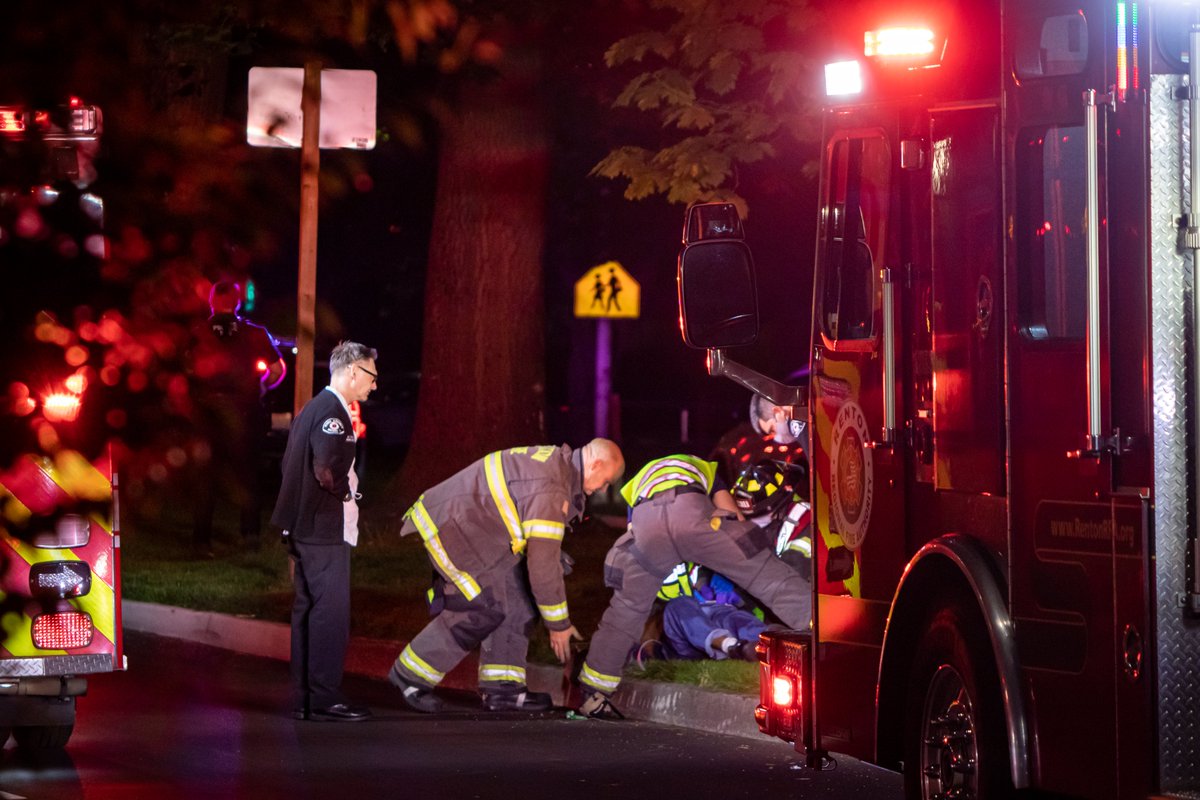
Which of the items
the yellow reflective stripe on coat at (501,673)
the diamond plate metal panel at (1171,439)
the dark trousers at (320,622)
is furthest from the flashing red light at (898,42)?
the yellow reflective stripe on coat at (501,673)

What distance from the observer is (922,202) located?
5.55 m

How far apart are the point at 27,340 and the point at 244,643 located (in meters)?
10.3

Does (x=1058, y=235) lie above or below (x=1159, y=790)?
above

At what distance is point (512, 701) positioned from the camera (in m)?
9.91

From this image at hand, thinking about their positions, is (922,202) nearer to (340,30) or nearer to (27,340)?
(340,30)

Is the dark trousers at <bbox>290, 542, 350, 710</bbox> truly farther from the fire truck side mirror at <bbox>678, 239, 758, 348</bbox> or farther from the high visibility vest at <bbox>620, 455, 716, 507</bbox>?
the fire truck side mirror at <bbox>678, 239, 758, 348</bbox>

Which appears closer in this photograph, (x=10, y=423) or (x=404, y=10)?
(x=10, y=423)

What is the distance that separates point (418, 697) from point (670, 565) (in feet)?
4.83

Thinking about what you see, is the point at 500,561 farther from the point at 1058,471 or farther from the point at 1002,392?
the point at 1058,471

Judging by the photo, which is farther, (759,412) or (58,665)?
(759,412)

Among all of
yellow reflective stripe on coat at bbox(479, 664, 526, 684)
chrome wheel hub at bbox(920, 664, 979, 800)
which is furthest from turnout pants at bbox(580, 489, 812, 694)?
chrome wheel hub at bbox(920, 664, 979, 800)

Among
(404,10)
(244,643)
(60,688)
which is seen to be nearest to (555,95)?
(244,643)

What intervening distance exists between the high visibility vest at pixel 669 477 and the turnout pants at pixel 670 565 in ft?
0.16

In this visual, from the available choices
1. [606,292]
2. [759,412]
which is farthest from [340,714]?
[606,292]
